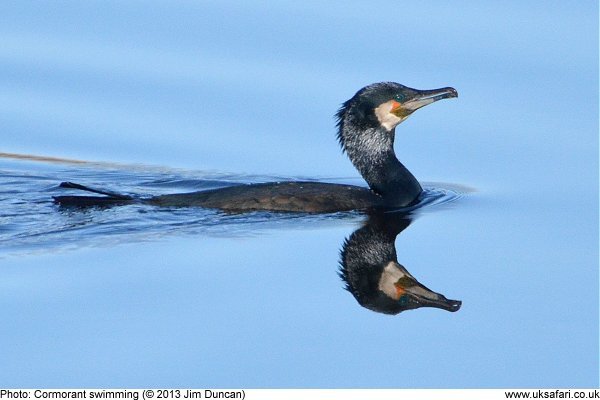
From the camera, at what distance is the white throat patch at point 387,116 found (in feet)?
42.7

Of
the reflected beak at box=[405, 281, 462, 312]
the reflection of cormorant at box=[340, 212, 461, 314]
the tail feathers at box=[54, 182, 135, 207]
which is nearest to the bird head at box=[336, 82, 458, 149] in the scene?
the reflection of cormorant at box=[340, 212, 461, 314]

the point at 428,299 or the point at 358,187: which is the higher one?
the point at 358,187

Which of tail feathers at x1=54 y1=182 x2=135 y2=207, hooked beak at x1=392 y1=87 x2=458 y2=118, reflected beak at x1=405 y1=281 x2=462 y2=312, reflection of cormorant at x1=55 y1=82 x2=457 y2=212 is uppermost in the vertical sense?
hooked beak at x1=392 y1=87 x2=458 y2=118

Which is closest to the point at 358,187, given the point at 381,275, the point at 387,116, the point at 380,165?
the point at 380,165

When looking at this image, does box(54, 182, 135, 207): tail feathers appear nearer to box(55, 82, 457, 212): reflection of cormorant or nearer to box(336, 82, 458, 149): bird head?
box(55, 82, 457, 212): reflection of cormorant

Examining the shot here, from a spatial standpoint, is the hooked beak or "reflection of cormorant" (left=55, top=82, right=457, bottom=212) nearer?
"reflection of cormorant" (left=55, top=82, right=457, bottom=212)

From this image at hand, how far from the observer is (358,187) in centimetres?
1297

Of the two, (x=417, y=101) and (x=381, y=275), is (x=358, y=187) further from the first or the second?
(x=381, y=275)

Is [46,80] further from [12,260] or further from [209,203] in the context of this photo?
[12,260]

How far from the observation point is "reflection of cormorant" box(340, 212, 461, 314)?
407 inches

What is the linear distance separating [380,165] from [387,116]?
45 cm

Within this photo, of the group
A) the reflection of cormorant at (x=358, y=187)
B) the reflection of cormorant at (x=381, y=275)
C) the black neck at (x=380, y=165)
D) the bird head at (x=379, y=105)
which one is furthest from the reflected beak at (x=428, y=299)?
the bird head at (x=379, y=105)

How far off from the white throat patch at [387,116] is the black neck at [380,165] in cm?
6
